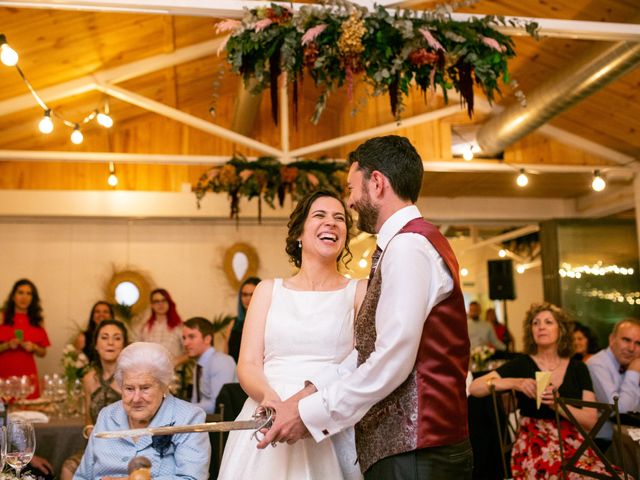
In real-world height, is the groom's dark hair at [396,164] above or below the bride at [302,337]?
above

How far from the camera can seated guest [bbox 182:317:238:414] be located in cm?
479

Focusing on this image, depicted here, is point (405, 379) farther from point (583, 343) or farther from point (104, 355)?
point (583, 343)

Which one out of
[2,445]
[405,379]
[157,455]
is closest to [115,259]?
[157,455]

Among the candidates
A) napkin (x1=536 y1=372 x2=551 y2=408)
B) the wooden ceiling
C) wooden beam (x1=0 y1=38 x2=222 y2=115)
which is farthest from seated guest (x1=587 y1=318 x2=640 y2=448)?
wooden beam (x1=0 y1=38 x2=222 y2=115)

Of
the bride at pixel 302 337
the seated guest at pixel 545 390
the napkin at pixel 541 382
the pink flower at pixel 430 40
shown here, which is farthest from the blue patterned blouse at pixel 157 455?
the pink flower at pixel 430 40

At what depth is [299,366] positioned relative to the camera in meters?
2.18

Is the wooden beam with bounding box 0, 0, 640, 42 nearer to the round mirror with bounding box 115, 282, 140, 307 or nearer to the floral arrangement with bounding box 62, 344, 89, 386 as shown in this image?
the floral arrangement with bounding box 62, 344, 89, 386

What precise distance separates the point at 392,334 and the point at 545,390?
2.34 m

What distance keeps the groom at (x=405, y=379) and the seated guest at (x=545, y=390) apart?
2.13 metres

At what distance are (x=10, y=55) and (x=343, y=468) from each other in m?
3.59

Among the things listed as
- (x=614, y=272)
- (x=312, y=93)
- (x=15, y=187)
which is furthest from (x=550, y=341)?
(x=15, y=187)

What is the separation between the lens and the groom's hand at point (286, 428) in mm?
1782

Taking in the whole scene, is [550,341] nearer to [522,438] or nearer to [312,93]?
[522,438]

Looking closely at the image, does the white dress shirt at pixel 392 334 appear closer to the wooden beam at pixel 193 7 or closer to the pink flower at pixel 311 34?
the pink flower at pixel 311 34
